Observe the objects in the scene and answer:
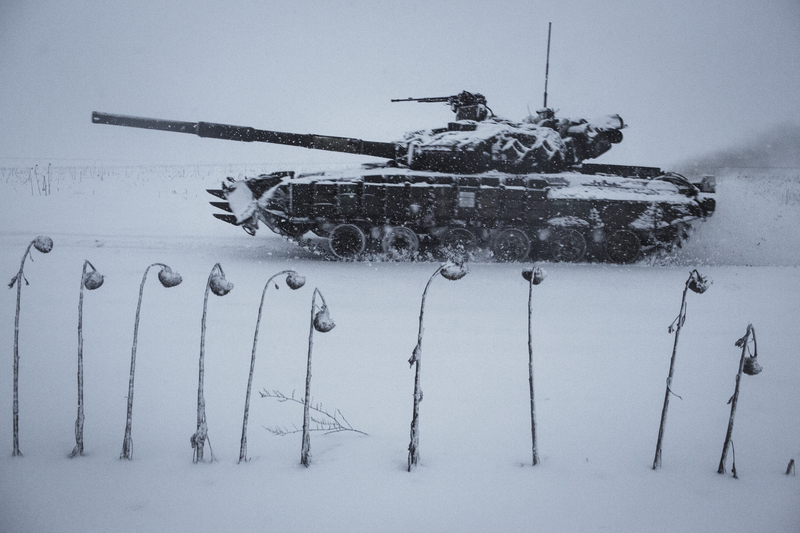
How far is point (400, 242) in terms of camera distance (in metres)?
7.59

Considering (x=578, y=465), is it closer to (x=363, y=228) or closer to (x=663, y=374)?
(x=663, y=374)

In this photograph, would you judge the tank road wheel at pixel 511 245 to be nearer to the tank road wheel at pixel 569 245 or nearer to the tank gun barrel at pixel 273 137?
the tank road wheel at pixel 569 245

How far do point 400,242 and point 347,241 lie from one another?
722 millimetres

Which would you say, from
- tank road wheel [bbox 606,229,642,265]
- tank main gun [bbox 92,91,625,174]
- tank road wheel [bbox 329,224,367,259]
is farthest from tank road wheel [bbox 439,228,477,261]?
tank road wheel [bbox 606,229,642,265]

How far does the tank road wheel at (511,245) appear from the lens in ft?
24.9

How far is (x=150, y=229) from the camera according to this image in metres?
8.93

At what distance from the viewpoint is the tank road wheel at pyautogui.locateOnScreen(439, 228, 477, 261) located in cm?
761

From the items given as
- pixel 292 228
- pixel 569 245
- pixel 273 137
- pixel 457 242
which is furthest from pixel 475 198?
pixel 273 137

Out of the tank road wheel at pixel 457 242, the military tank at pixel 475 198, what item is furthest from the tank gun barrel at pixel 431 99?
the tank road wheel at pixel 457 242

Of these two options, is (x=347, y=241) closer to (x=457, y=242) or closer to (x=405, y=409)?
(x=457, y=242)

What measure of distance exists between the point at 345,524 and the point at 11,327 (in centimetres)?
277

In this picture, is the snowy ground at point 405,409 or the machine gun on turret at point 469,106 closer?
the snowy ground at point 405,409

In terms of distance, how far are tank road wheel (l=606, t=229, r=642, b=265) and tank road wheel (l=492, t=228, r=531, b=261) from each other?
3.71 ft

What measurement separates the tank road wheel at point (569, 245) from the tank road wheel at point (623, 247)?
15.7 inches
